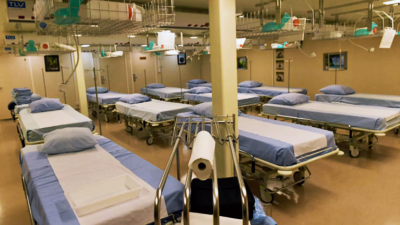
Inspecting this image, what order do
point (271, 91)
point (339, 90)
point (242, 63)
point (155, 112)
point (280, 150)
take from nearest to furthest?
point (280, 150) < point (155, 112) < point (339, 90) < point (271, 91) < point (242, 63)

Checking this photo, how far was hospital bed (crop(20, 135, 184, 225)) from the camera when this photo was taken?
1.83 metres

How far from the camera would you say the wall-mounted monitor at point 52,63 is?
986cm

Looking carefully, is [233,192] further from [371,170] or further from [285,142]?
[371,170]

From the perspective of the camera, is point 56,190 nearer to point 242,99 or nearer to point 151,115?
point 151,115

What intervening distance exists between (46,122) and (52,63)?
6399mm

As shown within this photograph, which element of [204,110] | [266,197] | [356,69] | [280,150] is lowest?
[266,197]

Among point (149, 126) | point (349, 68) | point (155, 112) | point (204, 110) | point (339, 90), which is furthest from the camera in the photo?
point (349, 68)

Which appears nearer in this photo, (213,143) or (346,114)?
(213,143)

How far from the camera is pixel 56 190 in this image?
2154 millimetres

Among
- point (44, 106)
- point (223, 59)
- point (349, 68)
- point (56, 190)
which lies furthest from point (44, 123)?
point (349, 68)

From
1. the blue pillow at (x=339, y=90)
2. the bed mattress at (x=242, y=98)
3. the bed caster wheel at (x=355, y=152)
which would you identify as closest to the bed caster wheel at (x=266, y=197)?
the bed caster wheel at (x=355, y=152)

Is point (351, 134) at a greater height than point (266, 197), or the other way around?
point (351, 134)

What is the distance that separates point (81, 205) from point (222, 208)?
2.96ft

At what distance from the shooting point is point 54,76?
32.9ft
